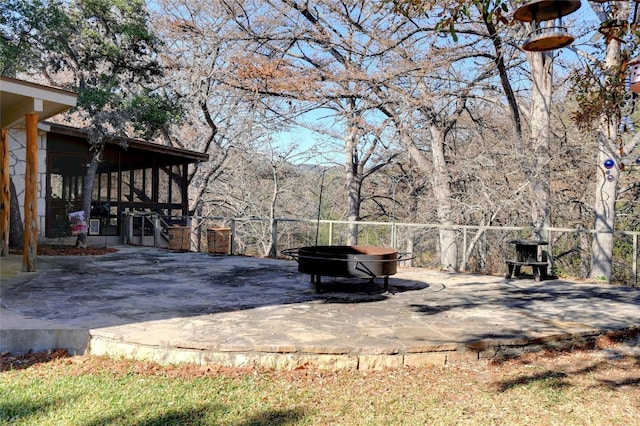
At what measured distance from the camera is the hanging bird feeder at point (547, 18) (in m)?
2.92

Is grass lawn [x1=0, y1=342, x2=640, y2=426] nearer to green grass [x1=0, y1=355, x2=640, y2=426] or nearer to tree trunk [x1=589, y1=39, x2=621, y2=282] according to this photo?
green grass [x1=0, y1=355, x2=640, y2=426]

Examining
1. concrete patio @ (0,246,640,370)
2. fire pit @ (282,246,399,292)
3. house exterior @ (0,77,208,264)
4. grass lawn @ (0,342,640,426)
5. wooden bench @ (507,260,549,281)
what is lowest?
grass lawn @ (0,342,640,426)

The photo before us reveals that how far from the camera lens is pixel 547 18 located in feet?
9.98

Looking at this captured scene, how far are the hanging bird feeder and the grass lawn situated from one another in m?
2.21

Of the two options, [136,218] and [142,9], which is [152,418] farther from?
[136,218]

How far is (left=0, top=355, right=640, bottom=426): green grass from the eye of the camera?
2.78 metres

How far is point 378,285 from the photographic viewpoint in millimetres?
6422

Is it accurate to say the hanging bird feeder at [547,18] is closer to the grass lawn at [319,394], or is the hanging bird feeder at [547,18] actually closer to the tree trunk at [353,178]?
the grass lawn at [319,394]

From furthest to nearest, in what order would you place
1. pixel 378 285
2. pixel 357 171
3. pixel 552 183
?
1. pixel 357 171
2. pixel 552 183
3. pixel 378 285

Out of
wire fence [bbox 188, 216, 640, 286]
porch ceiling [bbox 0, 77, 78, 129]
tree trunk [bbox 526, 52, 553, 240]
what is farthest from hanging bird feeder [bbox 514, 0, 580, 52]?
tree trunk [bbox 526, 52, 553, 240]

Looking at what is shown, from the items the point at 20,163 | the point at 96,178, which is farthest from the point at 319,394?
the point at 96,178

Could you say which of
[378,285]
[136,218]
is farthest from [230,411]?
[136,218]

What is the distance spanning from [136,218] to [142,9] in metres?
5.19

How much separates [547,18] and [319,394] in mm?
2678
